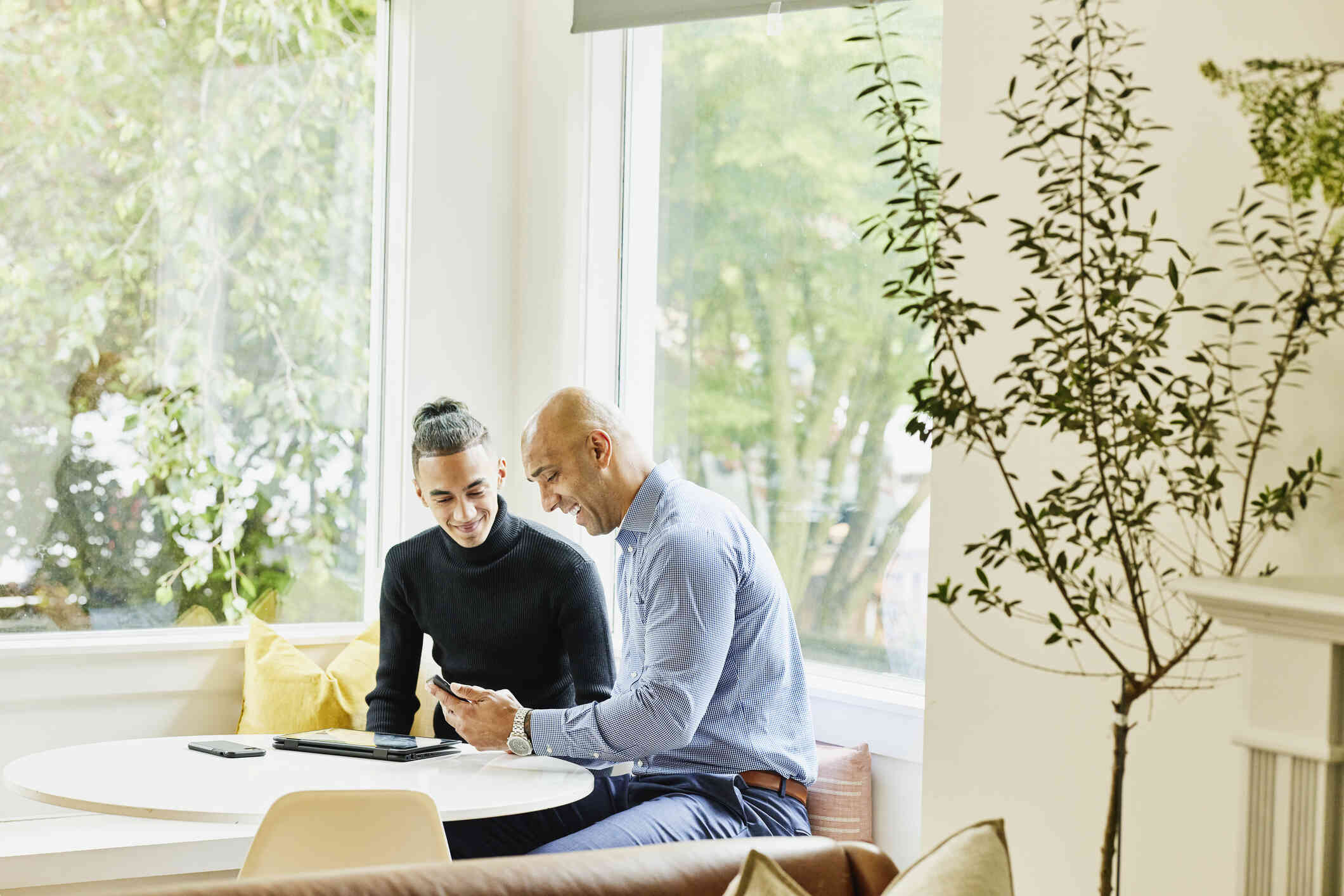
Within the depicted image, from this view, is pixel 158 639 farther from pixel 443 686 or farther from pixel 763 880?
pixel 763 880

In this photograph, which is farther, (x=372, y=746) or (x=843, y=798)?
(x=843, y=798)

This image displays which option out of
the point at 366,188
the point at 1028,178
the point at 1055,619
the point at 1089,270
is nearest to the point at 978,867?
the point at 1055,619

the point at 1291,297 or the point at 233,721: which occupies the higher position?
the point at 1291,297

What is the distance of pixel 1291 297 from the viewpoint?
1899 mm

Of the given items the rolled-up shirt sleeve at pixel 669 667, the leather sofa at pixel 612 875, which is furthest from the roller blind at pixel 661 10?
the leather sofa at pixel 612 875

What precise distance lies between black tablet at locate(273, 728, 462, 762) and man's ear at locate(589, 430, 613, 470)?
0.67m

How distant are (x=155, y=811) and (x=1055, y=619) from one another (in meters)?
1.51

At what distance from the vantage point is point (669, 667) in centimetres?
256

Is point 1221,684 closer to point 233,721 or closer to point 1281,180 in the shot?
point 1281,180

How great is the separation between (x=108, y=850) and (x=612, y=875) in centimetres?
188

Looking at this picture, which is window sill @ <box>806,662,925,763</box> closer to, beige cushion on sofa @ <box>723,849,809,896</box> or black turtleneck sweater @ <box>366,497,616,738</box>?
black turtleneck sweater @ <box>366,497,616,738</box>

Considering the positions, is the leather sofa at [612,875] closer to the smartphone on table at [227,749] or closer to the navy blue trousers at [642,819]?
the navy blue trousers at [642,819]

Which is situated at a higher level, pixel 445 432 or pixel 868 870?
pixel 445 432

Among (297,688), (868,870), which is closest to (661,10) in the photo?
(297,688)
